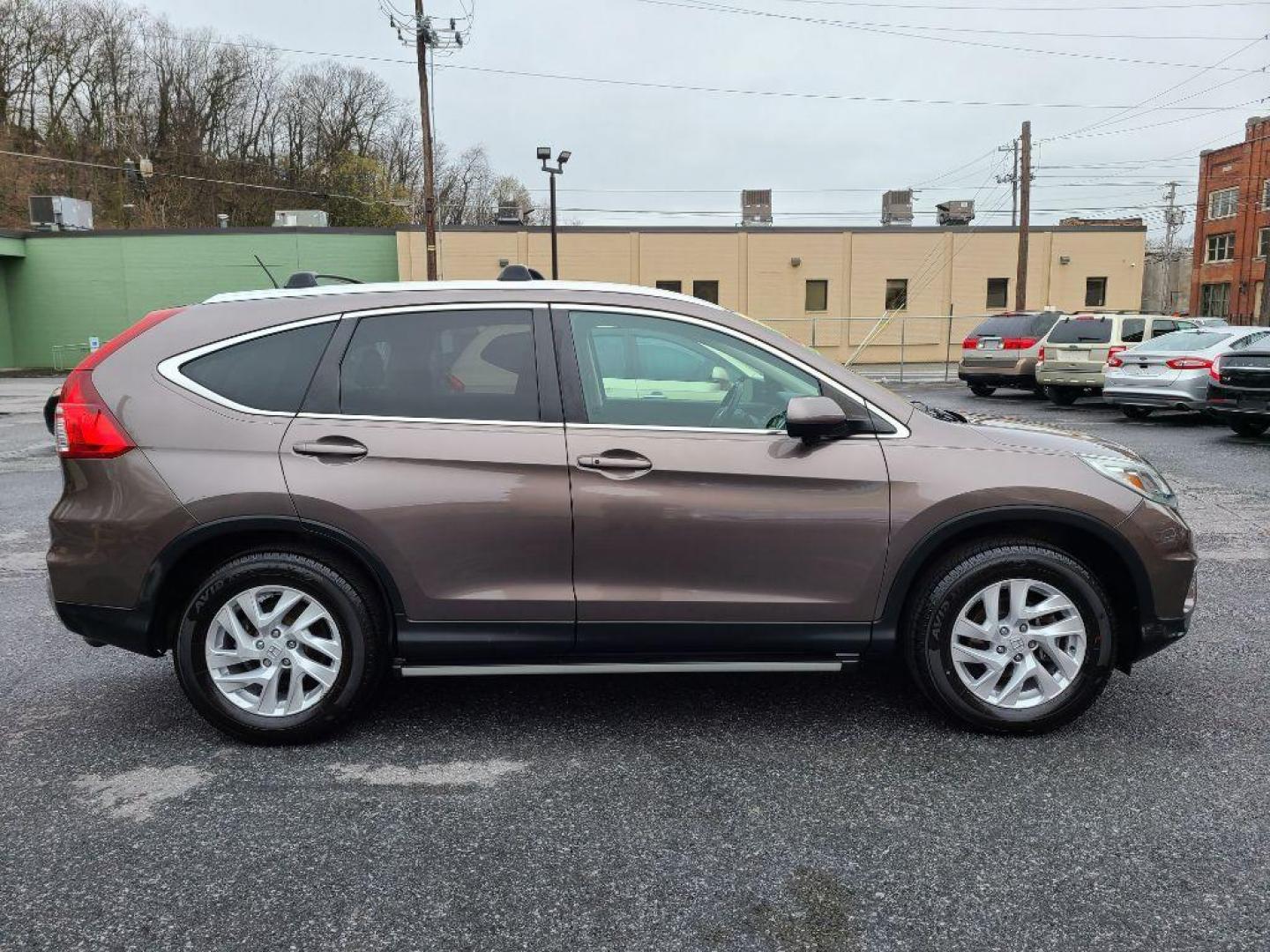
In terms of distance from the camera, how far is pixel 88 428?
11.3 feet

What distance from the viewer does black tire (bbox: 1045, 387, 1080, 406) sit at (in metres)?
17.8

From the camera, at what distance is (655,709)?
12.6 feet

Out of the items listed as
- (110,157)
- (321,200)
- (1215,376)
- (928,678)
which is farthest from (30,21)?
(928,678)

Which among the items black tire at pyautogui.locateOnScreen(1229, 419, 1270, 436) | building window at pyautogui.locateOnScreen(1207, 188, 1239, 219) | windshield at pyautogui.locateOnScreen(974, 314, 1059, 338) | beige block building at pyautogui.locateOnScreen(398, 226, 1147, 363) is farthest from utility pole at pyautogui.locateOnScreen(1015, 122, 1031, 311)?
building window at pyautogui.locateOnScreen(1207, 188, 1239, 219)

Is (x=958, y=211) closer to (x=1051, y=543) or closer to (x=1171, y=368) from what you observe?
(x=1171, y=368)

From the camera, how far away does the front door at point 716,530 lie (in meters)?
3.37

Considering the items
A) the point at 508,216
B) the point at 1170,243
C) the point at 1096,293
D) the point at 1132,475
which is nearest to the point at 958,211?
the point at 1096,293

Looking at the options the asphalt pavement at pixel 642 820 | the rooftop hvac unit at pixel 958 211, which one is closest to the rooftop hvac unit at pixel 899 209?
the rooftop hvac unit at pixel 958 211

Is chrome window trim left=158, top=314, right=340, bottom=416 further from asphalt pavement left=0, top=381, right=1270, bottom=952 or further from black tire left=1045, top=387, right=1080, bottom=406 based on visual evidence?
black tire left=1045, top=387, right=1080, bottom=406

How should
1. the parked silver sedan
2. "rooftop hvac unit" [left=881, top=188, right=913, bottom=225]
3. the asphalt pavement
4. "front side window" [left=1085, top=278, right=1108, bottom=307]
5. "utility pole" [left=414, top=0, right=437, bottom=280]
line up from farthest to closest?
"rooftop hvac unit" [left=881, top=188, right=913, bottom=225]
"front side window" [left=1085, top=278, right=1108, bottom=307]
"utility pole" [left=414, top=0, right=437, bottom=280]
the parked silver sedan
the asphalt pavement

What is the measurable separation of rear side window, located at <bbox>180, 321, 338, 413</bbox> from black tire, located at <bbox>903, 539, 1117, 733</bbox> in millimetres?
2438

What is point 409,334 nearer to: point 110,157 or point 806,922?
point 806,922

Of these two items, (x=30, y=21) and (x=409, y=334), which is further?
(x=30, y=21)

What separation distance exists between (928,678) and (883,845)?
864mm
